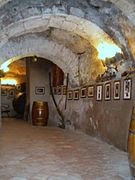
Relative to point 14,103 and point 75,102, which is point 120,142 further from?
point 14,103

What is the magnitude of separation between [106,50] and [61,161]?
2379mm

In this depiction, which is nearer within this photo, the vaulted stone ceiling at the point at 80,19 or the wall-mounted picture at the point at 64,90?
the vaulted stone ceiling at the point at 80,19

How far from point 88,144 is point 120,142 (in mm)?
677

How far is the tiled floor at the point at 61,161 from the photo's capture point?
285 centimetres

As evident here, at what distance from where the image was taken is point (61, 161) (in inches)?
137

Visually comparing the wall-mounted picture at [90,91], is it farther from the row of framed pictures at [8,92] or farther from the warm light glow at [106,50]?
the row of framed pictures at [8,92]

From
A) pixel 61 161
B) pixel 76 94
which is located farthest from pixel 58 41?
pixel 61 161

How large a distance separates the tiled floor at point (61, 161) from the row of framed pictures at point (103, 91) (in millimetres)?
854

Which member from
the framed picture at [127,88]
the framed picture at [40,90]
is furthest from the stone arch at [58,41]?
the framed picture at [40,90]

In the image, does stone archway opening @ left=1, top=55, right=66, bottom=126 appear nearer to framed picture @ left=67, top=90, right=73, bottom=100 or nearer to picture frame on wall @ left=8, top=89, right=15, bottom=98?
framed picture @ left=67, top=90, right=73, bottom=100

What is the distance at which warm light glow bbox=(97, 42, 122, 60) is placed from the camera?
15.7 ft

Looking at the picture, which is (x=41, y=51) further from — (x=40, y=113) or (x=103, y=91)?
(x=103, y=91)

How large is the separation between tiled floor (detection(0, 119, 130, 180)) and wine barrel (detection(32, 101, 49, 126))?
3.14 m

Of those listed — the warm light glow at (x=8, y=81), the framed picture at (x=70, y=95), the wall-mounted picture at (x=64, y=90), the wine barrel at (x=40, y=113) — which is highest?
the warm light glow at (x=8, y=81)
